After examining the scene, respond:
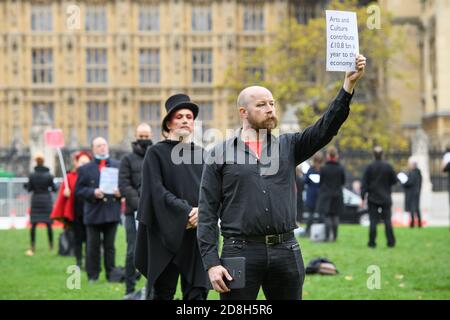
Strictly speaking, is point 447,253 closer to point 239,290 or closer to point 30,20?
point 239,290

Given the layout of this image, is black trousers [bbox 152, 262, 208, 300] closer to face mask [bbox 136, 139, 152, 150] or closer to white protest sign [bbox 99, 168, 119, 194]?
face mask [bbox 136, 139, 152, 150]

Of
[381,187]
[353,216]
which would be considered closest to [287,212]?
[381,187]

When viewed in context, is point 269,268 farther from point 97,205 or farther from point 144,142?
point 97,205

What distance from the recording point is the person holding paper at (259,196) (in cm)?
631

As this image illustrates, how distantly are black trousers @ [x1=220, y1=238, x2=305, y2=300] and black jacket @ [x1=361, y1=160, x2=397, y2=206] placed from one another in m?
11.9

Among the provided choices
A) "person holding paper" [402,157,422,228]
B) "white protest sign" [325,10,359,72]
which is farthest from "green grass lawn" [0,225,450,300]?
"white protest sign" [325,10,359,72]

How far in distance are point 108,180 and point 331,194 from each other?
678cm

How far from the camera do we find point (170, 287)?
8664 millimetres

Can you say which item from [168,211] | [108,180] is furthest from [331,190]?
[168,211]

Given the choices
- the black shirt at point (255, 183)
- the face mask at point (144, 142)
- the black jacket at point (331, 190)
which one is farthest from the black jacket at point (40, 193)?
the black shirt at point (255, 183)

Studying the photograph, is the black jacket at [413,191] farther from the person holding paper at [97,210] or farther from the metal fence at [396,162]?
the person holding paper at [97,210]

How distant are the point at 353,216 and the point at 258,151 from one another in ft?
70.5

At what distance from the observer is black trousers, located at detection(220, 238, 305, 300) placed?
6293 mm

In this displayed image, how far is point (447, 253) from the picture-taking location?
1633 cm
